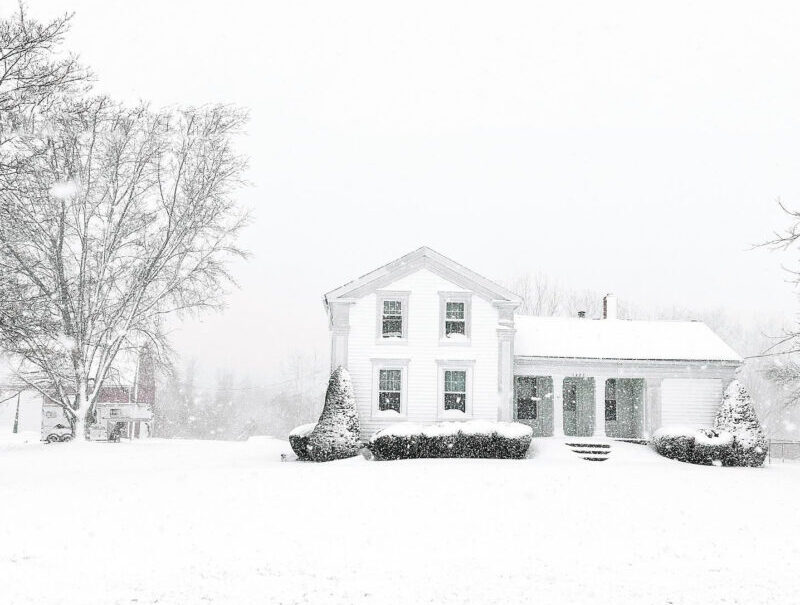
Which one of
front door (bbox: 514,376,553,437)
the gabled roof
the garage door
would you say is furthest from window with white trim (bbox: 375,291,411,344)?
the garage door

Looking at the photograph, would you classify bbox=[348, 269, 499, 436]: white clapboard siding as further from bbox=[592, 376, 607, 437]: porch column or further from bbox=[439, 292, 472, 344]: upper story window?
bbox=[592, 376, 607, 437]: porch column

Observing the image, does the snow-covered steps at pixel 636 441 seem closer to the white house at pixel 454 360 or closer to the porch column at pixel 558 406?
the white house at pixel 454 360

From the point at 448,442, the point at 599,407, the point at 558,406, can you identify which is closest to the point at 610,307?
the point at 599,407

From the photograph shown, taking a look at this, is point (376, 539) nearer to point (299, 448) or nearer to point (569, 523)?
point (569, 523)

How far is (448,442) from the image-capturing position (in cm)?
2448

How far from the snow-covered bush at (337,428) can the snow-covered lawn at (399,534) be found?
1.57m

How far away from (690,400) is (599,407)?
12.0ft

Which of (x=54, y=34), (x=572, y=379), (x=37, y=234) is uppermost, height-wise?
(x=54, y=34)

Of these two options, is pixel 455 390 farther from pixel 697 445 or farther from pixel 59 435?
pixel 59 435

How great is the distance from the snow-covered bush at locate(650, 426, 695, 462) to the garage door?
351cm

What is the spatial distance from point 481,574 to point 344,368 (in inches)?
661

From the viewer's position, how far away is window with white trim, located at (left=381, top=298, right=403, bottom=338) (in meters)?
28.0

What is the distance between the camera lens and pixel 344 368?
2725cm

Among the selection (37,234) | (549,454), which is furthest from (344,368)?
(37,234)
